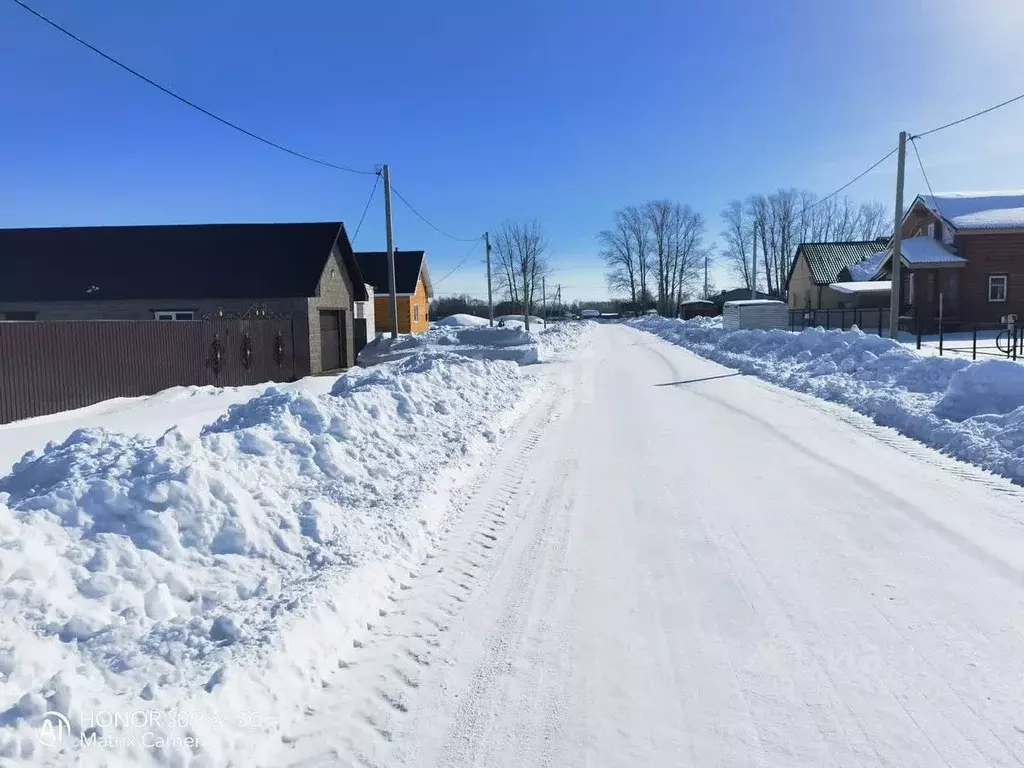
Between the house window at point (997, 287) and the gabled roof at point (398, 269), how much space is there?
1376 inches

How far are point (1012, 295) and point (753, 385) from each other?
27.8m

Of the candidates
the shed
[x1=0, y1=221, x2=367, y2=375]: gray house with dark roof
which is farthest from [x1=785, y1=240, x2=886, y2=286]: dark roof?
[x1=0, y1=221, x2=367, y2=375]: gray house with dark roof

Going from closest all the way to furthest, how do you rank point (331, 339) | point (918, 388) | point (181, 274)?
point (918, 388)
point (181, 274)
point (331, 339)

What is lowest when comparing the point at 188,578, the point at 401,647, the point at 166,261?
the point at 401,647

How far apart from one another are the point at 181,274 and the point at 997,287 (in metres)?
39.4

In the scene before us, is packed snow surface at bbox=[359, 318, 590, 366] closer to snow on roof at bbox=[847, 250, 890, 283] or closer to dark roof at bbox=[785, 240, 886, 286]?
snow on roof at bbox=[847, 250, 890, 283]

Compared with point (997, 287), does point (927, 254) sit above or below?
above

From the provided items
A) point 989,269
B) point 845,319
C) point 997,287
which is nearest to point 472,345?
point 845,319

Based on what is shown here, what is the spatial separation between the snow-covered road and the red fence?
38.7ft

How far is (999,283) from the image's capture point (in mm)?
35625

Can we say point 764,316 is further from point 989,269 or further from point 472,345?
point 472,345

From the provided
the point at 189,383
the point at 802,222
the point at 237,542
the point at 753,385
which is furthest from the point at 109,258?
the point at 802,222

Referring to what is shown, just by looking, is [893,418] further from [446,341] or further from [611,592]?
[446,341]

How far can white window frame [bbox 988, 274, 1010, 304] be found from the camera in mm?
35469
